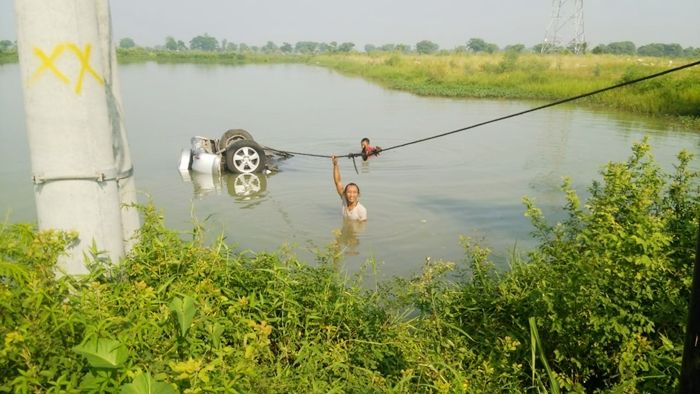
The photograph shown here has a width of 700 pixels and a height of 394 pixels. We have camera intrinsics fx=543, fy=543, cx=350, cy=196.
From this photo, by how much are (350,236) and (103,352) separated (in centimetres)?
572

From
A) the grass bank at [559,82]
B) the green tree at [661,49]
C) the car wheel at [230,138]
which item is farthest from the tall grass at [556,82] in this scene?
the green tree at [661,49]

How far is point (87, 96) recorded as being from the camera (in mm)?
2605

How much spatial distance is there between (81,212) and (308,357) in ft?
4.49

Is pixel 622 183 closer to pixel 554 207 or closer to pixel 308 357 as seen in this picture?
pixel 308 357

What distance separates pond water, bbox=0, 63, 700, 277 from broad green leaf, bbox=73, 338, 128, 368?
5.63 ft

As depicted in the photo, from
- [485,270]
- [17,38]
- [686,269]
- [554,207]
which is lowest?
[554,207]

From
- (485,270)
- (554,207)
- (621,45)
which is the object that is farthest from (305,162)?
Answer: (621,45)

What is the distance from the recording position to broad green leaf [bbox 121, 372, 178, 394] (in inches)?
66.4

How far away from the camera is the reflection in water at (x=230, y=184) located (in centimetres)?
973

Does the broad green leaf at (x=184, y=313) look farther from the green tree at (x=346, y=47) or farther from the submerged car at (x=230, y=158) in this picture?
the green tree at (x=346, y=47)

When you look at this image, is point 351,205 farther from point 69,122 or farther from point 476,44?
point 476,44

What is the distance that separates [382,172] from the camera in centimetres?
1185

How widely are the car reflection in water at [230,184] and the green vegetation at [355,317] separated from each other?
247 inches

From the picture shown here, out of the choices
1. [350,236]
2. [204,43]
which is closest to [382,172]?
[350,236]
